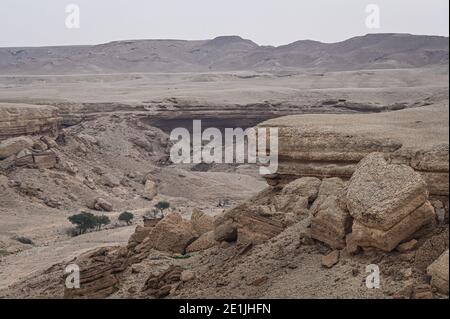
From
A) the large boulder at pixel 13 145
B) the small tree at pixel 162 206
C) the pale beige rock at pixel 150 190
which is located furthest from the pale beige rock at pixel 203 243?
the large boulder at pixel 13 145

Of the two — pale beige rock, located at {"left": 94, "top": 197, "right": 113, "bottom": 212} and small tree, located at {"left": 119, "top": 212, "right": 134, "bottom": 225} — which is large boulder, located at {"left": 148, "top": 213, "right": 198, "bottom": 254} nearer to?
small tree, located at {"left": 119, "top": 212, "right": 134, "bottom": 225}

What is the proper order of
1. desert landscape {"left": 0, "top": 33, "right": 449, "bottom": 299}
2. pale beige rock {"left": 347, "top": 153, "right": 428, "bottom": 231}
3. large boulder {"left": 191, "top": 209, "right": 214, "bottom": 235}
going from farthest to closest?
1. large boulder {"left": 191, "top": 209, "right": 214, "bottom": 235}
2. desert landscape {"left": 0, "top": 33, "right": 449, "bottom": 299}
3. pale beige rock {"left": 347, "top": 153, "right": 428, "bottom": 231}

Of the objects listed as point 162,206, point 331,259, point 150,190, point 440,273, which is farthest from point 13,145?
point 440,273

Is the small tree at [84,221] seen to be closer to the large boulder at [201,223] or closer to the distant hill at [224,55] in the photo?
the large boulder at [201,223]

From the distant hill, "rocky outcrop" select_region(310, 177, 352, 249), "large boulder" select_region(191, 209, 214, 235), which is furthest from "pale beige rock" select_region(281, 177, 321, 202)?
the distant hill

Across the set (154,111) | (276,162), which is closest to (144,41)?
(154,111)

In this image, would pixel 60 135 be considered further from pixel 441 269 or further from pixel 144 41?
pixel 144 41

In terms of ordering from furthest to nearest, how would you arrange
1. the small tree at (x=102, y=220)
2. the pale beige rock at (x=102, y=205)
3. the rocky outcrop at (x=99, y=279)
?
the pale beige rock at (x=102, y=205), the small tree at (x=102, y=220), the rocky outcrop at (x=99, y=279)

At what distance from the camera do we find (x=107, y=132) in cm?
3422

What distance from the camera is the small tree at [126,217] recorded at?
75.8 feet

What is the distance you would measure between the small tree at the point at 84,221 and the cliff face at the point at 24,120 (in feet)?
22.0

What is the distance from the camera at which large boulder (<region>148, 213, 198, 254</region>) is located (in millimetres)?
11430

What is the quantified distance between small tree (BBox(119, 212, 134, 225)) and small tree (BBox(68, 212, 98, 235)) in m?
1.07

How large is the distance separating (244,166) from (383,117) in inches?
890
